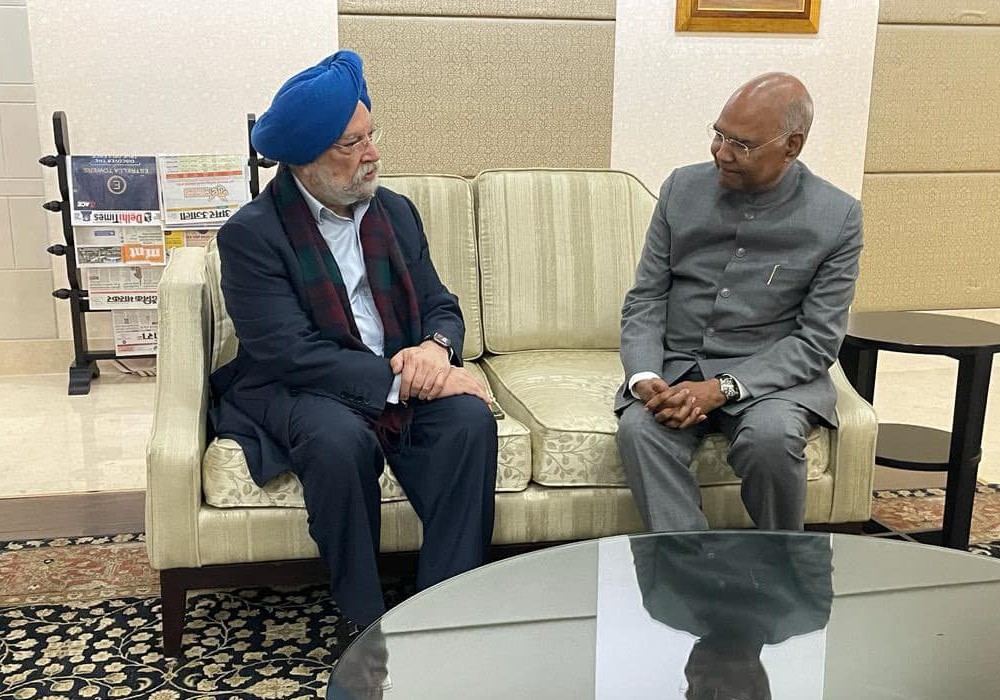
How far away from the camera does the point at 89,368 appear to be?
4047mm

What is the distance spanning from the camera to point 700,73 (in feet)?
13.5

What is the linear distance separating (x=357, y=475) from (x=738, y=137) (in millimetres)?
1057

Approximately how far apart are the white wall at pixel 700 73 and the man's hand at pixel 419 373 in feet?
7.28

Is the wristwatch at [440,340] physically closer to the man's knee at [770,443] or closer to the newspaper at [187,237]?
the man's knee at [770,443]

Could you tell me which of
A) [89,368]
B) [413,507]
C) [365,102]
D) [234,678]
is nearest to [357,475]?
[413,507]

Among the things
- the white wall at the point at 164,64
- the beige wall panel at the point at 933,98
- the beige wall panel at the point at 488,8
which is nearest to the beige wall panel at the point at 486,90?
the beige wall panel at the point at 488,8

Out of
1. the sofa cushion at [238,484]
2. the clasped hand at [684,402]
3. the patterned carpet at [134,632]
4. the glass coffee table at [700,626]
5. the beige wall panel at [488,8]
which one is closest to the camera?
the glass coffee table at [700,626]

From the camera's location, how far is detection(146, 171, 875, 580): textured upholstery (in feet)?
6.76

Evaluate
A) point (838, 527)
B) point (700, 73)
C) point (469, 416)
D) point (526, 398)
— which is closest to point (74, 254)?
point (526, 398)

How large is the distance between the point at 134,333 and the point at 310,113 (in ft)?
7.20

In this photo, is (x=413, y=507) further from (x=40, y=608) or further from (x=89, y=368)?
(x=89, y=368)

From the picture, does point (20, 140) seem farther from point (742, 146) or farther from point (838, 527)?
point (838, 527)

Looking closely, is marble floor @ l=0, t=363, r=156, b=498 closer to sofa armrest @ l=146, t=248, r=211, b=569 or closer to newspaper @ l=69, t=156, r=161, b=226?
newspaper @ l=69, t=156, r=161, b=226

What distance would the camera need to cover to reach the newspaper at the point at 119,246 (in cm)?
389
